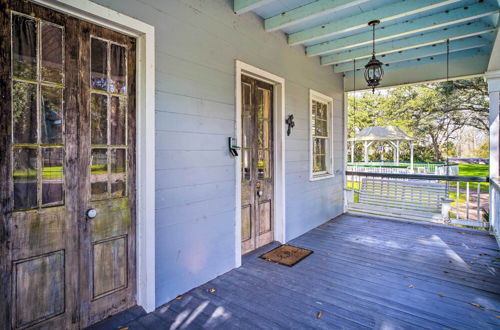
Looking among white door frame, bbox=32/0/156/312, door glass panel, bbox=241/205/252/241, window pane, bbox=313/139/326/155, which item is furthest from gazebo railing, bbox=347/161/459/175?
white door frame, bbox=32/0/156/312

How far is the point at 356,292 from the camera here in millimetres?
2484

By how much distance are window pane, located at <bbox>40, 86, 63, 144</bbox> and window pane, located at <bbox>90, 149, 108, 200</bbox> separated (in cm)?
25

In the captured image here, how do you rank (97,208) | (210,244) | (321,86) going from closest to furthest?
1. (97,208)
2. (210,244)
3. (321,86)

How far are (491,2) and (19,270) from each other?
471cm

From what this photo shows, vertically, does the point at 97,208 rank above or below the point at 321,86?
below

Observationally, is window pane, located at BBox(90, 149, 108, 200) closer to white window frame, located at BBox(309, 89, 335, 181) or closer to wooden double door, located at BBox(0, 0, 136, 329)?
wooden double door, located at BBox(0, 0, 136, 329)

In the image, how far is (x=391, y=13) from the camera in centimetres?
300

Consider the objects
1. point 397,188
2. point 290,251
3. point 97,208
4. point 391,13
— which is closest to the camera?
point 97,208

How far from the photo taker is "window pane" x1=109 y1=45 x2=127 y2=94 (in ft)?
6.63

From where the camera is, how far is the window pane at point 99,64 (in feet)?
6.30

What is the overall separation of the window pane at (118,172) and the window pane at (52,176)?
329mm

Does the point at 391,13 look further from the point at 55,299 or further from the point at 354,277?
the point at 55,299

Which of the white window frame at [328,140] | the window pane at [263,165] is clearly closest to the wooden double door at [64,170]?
the window pane at [263,165]

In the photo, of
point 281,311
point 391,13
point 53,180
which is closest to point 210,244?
point 281,311
